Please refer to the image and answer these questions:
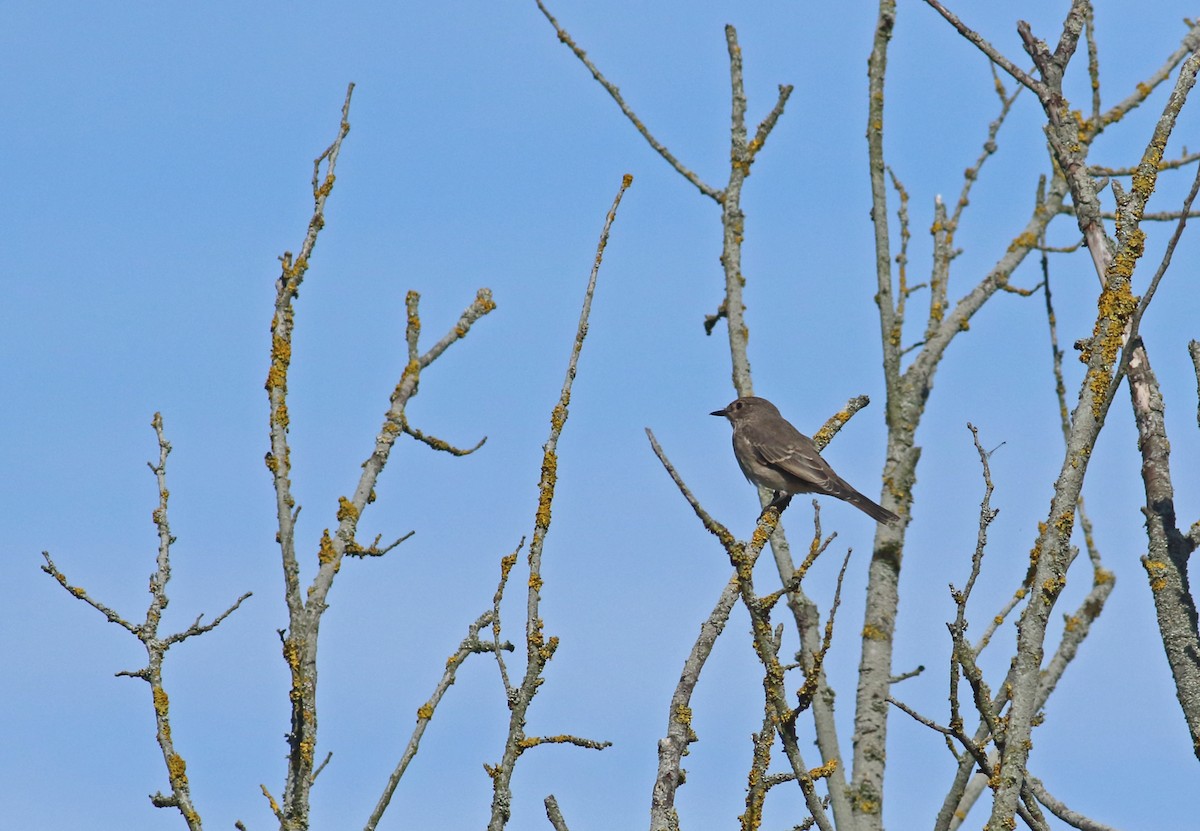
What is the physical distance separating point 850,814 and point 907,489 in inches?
108

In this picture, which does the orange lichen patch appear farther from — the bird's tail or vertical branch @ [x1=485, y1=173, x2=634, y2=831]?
the bird's tail

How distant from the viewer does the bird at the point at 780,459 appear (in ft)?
32.1

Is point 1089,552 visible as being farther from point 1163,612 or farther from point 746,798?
point 746,798

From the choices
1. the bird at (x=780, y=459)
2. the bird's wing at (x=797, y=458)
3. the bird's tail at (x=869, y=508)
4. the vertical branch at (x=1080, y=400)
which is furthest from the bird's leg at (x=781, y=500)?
the vertical branch at (x=1080, y=400)

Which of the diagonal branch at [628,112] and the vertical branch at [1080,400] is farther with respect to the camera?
the diagonal branch at [628,112]

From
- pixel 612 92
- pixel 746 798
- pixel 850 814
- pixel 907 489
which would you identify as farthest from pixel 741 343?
pixel 746 798

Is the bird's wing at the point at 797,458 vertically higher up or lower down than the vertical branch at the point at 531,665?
higher up

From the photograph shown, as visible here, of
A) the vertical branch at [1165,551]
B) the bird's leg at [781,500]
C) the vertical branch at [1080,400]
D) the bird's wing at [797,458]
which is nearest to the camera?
the vertical branch at [1080,400]

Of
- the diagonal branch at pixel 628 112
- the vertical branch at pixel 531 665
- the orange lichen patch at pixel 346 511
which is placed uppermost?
the diagonal branch at pixel 628 112

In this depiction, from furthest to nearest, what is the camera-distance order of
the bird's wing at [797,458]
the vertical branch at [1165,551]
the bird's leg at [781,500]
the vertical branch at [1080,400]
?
the bird's wing at [797,458] < the bird's leg at [781,500] < the vertical branch at [1165,551] < the vertical branch at [1080,400]

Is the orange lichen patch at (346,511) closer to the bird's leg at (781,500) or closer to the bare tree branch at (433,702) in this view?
the bare tree branch at (433,702)

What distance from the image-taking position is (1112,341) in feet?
16.7

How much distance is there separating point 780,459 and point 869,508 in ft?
2.57

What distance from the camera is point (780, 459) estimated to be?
10.1m
